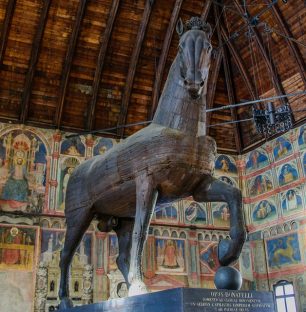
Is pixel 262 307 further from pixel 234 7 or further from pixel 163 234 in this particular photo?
pixel 234 7

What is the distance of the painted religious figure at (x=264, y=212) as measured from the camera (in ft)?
64.8

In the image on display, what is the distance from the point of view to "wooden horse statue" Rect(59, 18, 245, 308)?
6133 millimetres

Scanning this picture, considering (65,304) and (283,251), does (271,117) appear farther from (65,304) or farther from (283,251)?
(65,304)

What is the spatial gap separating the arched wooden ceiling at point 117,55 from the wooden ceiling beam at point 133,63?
1.6 inches

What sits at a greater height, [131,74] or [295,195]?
[131,74]

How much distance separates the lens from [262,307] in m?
5.49

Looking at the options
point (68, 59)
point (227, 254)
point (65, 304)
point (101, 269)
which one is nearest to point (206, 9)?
point (68, 59)

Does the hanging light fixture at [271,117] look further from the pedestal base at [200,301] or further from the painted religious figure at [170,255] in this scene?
the pedestal base at [200,301]

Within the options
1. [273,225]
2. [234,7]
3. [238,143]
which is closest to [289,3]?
[234,7]

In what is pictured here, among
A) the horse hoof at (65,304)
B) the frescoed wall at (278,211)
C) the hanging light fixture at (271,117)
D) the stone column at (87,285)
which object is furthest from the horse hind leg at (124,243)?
the frescoed wall at (278,211)

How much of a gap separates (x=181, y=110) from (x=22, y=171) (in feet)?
43.8

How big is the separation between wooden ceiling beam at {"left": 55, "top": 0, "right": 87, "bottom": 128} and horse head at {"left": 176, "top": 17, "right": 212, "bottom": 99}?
489 inches

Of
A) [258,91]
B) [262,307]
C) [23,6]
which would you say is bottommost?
[262,307]

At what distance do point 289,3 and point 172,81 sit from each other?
43.2ft
